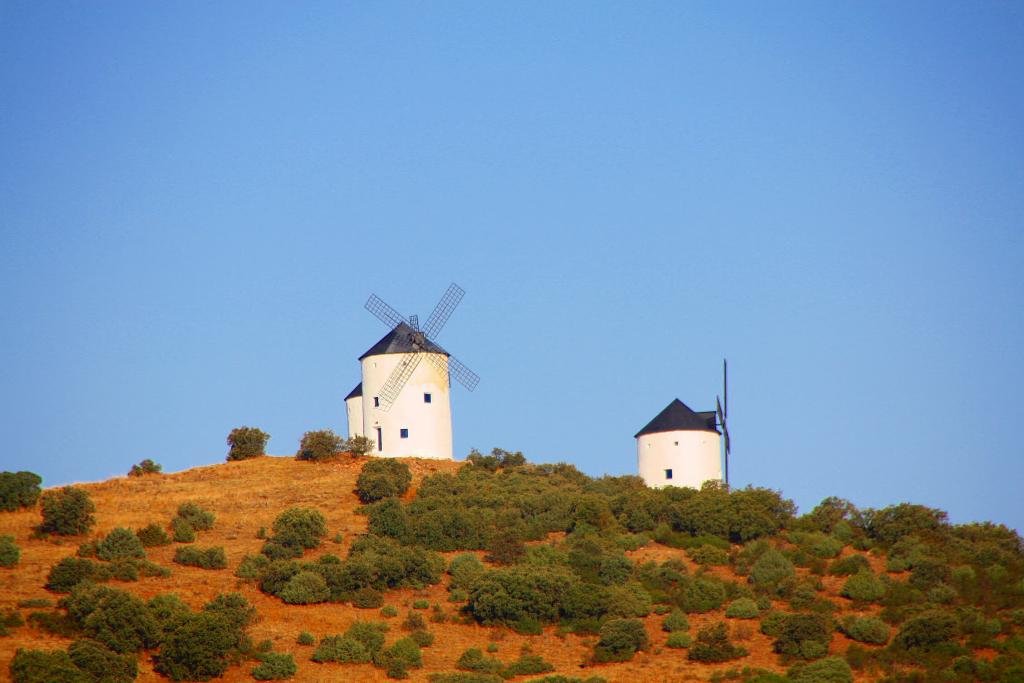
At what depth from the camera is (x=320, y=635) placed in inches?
1607

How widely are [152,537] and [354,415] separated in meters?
18.6

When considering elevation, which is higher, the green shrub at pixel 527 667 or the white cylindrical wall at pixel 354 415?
the white cylindrical wall at pixel 354 415

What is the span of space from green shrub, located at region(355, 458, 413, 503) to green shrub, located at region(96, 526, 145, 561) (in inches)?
440

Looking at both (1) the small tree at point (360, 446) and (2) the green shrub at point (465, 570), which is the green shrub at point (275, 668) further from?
(1) the small tree at point (360, 446)

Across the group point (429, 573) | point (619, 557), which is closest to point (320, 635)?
point (429, 573)

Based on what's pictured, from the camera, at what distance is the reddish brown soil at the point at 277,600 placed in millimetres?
39031

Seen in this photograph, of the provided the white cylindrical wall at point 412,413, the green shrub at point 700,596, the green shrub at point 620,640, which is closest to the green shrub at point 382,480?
the white cylindrical wall at point 412,413

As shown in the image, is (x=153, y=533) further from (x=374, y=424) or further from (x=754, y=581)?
(x=754, y=581)

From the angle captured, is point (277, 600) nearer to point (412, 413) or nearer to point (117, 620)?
point (117, 620)

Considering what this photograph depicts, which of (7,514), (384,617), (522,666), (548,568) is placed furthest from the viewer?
(7,514)

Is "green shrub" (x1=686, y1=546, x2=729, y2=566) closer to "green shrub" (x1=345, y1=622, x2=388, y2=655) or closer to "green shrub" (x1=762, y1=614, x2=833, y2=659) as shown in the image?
"green shrub" (x1=762, y1=614, x2=833, y2=659)

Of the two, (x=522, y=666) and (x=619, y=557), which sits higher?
(x=619, y=557)

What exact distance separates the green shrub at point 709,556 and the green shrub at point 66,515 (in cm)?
2204

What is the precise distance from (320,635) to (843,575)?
62.4 ft
